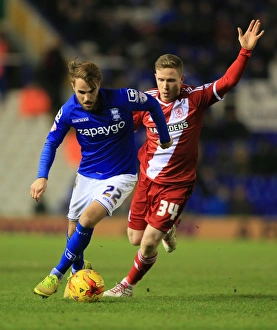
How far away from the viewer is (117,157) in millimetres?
7949

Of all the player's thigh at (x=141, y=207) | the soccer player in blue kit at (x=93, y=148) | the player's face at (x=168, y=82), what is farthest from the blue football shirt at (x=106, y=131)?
the player's thigh at (x=141, y=207)

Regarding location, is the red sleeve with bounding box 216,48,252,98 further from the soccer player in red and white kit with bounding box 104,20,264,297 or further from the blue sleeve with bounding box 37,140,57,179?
the blue sleeve with bounding box 37,140,57,179

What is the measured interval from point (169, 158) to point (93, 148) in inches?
39.1

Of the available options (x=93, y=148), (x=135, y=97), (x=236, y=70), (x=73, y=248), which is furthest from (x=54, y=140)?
(x=236, y=70)

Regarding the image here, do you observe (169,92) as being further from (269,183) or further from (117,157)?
(269,183)

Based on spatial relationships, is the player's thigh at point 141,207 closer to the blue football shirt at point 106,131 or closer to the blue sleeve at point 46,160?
the blue football shirt at point 106,131

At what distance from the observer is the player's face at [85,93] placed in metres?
7.46

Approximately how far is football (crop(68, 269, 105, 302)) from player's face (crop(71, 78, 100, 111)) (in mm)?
1486

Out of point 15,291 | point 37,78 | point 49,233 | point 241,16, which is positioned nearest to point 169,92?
point 15,291

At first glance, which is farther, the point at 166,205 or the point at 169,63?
the point at 166,205

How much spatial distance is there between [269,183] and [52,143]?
41.5 feet

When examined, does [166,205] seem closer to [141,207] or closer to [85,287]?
[141,207]

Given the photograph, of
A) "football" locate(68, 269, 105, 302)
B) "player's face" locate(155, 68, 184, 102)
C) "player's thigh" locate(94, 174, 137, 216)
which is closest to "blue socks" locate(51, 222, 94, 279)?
"football" locate(68, 269, 105, 302)

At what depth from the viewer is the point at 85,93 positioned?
7.50 metres
